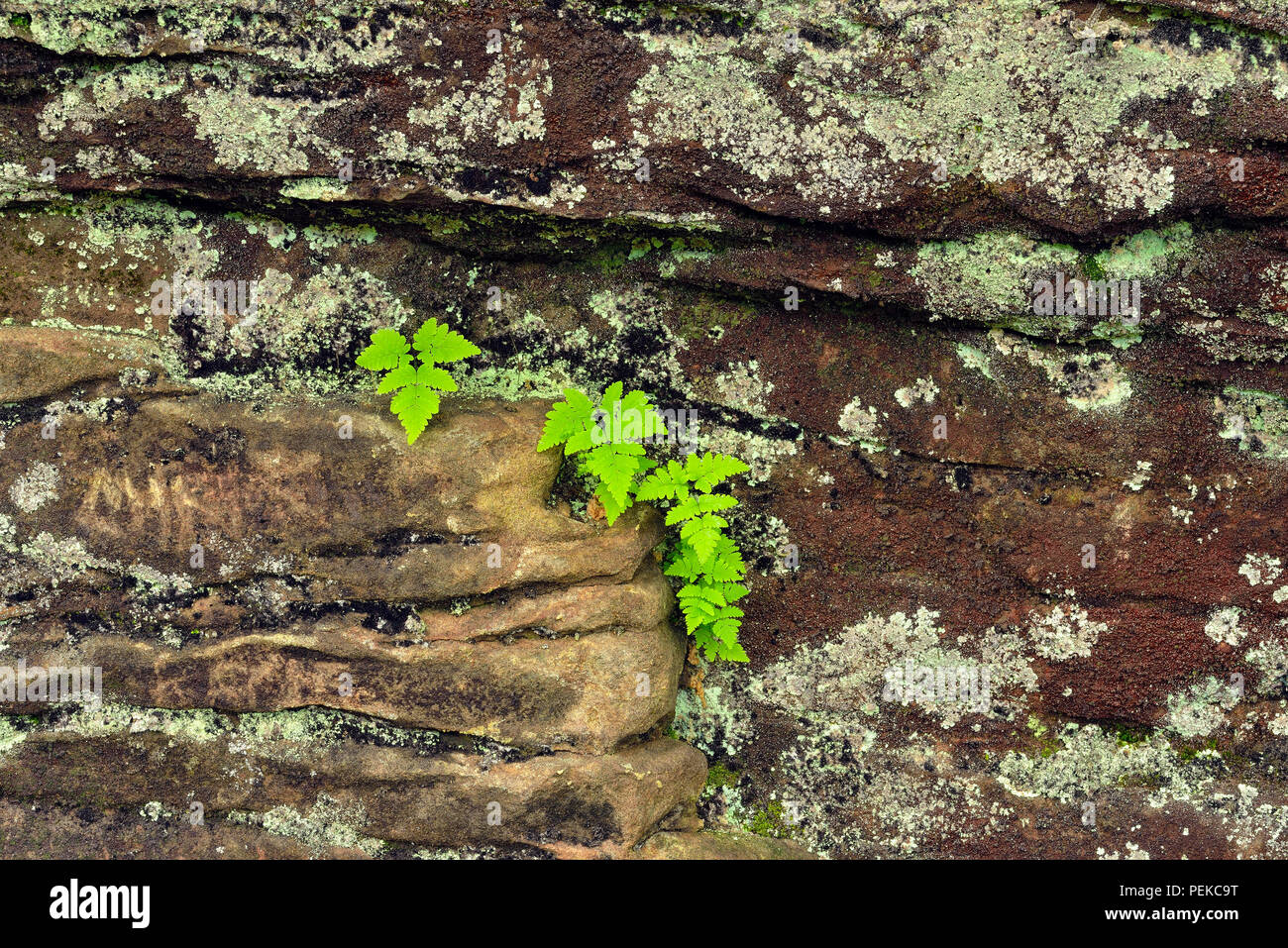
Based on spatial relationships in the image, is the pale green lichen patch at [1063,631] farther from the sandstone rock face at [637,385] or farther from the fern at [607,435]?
the fern at [607,435]

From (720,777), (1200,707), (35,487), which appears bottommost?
(720,777)

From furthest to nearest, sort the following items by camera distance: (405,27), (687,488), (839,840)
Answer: (839,840) → (687,488) → (405,27)

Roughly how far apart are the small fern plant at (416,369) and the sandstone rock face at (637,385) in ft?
0.86

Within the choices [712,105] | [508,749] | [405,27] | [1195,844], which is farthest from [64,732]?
[1195,844]

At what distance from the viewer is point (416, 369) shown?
4473 mm

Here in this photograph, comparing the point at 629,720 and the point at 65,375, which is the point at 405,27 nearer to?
the point at 65,375

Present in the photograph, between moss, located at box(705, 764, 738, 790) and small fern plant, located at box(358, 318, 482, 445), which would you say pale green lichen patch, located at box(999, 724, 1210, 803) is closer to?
moss, located at box(705, 764, 738, 790)

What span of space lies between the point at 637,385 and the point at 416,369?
103cm

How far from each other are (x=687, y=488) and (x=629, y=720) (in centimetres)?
108

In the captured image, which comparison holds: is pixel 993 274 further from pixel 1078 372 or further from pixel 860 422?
pixel 860 422

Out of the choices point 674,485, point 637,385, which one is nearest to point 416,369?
point 637,385

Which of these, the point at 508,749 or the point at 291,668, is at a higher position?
the point at 291,668

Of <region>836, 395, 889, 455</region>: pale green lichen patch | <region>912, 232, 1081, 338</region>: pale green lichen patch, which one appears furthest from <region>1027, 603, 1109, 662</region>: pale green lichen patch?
<region>912, 232, 1081, 338</region>: pale green lichen patch

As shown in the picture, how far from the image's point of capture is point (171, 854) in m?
4.70
